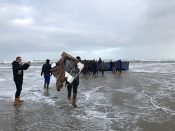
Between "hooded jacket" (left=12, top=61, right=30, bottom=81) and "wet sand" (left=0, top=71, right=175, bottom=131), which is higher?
"hooded jacket" (left=12, top=61, right=30, bottom=81)

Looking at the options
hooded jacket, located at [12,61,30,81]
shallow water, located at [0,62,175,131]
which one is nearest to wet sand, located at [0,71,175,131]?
shallow water, located at [0,62,175,131]

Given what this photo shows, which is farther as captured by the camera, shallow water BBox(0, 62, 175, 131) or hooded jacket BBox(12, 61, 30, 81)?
hooded jacket BBox(12, 61, 30, 81)

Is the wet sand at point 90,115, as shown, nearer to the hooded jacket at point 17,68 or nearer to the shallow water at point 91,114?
the shallow water at point 91,114

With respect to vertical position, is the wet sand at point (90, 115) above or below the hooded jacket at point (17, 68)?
below

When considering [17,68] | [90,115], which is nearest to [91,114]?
[90,115]

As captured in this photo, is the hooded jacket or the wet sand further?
the hooded jacket

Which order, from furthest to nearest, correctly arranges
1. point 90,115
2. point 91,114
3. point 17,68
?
point 17,68, point 91,114, point 90,115

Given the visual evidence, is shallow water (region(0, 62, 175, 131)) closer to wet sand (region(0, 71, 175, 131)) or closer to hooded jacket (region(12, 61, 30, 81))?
wet sand (region(0, 71, 175, 131))

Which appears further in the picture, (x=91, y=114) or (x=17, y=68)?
(x=17, y=68)

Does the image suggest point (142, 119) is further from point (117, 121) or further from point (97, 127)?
point (97, 127)

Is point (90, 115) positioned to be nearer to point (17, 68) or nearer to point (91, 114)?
point (91, 114)

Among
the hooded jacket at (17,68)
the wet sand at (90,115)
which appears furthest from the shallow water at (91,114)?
the hooded jacket at (17,68)

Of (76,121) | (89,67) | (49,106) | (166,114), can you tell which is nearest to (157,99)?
(166,114)

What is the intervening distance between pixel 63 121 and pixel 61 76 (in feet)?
10.6
